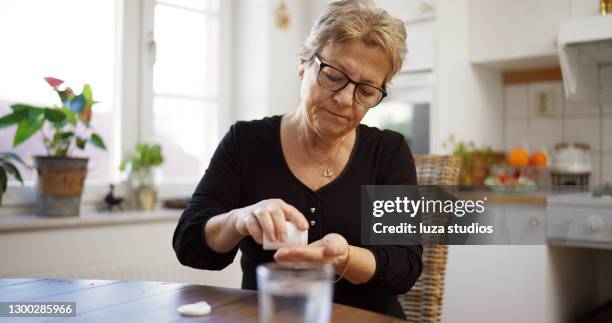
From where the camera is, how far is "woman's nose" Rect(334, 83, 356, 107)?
120 cm

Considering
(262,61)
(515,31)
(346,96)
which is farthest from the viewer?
(262,61)

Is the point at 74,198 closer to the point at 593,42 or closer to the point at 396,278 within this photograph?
the point at 396,278

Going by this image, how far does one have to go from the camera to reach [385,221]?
1.39 metres

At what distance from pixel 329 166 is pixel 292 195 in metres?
0.12

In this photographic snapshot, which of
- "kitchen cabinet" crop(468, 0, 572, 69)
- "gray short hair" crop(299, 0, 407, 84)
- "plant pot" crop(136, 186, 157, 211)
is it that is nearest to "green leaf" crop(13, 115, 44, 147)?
"plant pot" crop(136, 186, 157, 211)

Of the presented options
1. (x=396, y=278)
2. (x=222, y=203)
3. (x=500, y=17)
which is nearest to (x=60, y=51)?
(x=222, y=203)

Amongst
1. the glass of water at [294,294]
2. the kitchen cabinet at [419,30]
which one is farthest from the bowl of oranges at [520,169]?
the glass of water at [294,294]

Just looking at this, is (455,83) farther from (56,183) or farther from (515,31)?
(56,183)

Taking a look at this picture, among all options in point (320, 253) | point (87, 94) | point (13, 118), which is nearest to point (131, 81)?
point (87, 94)

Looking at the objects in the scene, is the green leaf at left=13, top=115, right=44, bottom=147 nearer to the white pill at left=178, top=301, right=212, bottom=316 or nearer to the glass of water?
the white pill at left=178, top=301, right=212, bottom=316

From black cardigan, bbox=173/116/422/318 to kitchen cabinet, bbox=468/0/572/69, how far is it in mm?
1544

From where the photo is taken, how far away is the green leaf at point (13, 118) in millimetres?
1887

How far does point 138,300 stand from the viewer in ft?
3.15

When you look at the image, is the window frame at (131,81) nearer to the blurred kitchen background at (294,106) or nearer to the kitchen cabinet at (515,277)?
the blurred kitchen background at (294,106)
